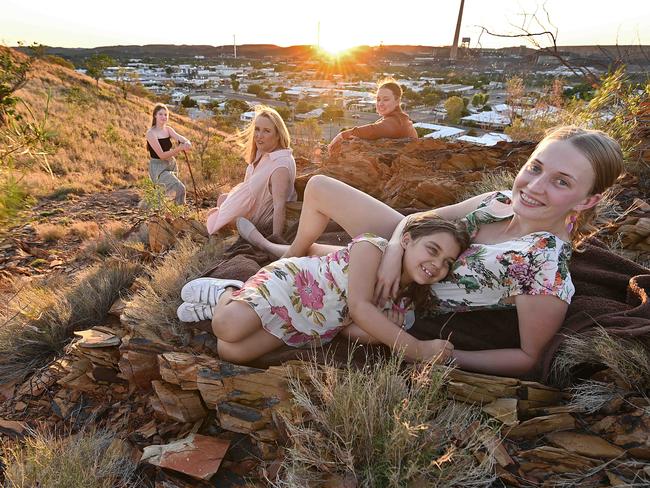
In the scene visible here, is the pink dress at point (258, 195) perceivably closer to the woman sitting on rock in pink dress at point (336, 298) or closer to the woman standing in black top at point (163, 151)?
the woman sitting on rock in pink dress at point (336, 298)

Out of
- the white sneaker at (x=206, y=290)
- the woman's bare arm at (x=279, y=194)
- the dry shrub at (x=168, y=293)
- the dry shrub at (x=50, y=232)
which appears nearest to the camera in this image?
the white sneaker at (x=206, y=290)

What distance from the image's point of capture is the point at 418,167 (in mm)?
4777

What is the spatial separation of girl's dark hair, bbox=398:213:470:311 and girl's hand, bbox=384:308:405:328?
0.09 meters

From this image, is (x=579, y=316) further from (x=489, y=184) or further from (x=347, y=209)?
(x=489, y=184)

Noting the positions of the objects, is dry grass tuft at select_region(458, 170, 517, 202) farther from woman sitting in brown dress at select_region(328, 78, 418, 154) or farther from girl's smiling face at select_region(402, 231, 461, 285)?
girl's smiling face at select_region(402, 231, 461, 285)

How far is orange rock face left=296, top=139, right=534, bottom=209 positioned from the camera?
4.25 m

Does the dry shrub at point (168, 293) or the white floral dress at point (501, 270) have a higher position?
the white floral dress at point (501, 270)

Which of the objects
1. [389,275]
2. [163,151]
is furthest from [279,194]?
[163,151]

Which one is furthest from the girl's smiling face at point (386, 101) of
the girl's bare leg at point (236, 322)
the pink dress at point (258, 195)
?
the girl's bare leg at point (236, 322)

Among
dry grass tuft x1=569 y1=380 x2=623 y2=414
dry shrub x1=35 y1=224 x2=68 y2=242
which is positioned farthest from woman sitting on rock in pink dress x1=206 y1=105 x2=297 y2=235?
dry shrub x1=35 y1=224 x2=68 y2=242

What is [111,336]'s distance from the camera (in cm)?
283

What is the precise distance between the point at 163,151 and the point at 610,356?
6406 millimetres

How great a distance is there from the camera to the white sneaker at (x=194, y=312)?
8.57 ft

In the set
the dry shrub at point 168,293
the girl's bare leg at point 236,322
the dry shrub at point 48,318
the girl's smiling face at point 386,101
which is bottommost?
the dry shrub at point 48,318
